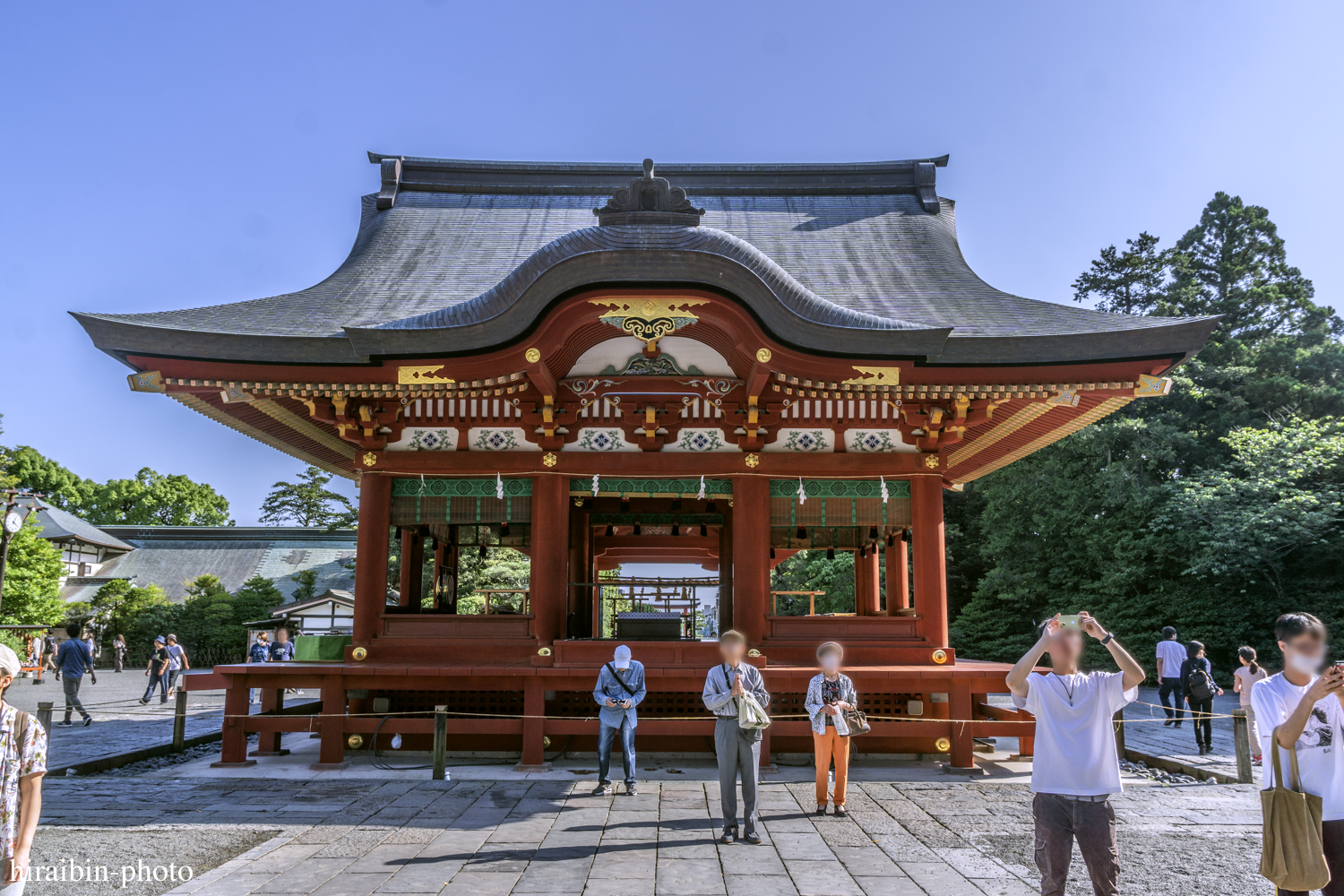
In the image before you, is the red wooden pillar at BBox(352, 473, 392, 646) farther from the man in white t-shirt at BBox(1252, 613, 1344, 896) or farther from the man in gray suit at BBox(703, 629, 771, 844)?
the man in white t-shirt at BBox(1252, 613, 1344, 896)

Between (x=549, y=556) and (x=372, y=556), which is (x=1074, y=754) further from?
(x=372, y=556)

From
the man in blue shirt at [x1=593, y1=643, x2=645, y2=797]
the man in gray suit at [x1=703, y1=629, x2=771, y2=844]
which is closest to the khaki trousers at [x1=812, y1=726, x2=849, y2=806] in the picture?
the man in gray suit at [x1=703, y1=629, x2=771, y2=844]

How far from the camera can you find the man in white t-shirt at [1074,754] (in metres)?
3.64

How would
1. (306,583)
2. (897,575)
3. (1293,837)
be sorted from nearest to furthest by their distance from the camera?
1. (1293,837)
2. (897,575)
3. (306,583)

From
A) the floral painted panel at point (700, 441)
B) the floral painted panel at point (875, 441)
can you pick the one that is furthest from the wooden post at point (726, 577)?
the floral painted panel at point (875, 441)

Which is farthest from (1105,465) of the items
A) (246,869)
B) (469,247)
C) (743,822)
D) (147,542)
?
(147,542)

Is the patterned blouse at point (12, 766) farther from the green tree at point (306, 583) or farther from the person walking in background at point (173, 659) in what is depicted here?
the green tree at point (306, 583)

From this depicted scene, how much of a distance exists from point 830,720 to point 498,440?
5.48m

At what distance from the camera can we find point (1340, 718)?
136 inches

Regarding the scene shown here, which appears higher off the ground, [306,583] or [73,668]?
[306,583]

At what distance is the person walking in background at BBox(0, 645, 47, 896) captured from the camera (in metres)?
3.44

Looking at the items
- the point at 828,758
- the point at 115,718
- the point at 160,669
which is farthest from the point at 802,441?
the point at 160,669

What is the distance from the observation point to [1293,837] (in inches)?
130

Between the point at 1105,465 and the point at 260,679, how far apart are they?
24.4 m
